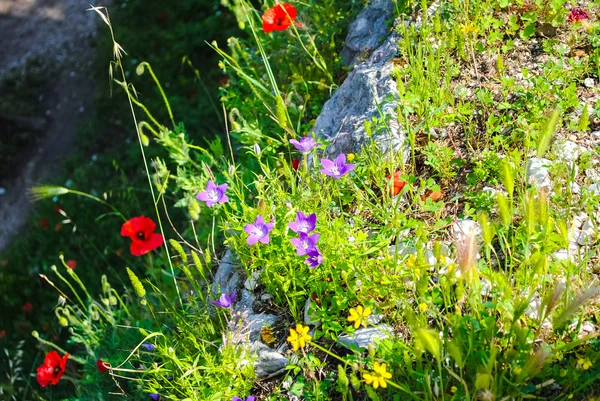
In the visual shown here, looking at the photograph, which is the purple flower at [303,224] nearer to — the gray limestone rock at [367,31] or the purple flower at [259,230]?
the purple flower at [259,230]

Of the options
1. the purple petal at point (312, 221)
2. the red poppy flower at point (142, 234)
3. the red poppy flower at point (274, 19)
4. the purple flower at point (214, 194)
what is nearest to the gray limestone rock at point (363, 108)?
the red poppy flower at point (274, 19)

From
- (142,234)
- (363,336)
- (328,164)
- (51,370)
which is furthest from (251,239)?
(51,370)

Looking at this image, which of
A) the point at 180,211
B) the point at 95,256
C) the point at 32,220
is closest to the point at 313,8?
the point at 180,211

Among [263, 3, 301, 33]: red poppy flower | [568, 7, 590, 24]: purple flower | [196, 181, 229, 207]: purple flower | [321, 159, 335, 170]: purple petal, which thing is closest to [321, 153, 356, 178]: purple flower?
[321, 159, 335, 170]: purple petal

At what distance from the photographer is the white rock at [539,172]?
7.95ft

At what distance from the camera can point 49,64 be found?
25.0ft

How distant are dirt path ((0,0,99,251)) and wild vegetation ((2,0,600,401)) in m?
3.88

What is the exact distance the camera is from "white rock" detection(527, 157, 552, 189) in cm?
242

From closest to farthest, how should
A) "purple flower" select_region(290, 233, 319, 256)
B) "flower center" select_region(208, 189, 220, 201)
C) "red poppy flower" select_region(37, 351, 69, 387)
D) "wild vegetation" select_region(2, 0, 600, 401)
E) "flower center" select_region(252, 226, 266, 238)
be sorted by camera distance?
"wild vegetation" select_region(2, 0, 600, 401) < "purple flower" select_region(290, 233, 319, 256) < "flower center" select_region(252, 226, 266, 238) < "flower center" select_region(208, 189, 220, 201) < "red poppy flower" select_region(37, 351, 69, 387)

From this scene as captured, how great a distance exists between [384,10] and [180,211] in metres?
2.86

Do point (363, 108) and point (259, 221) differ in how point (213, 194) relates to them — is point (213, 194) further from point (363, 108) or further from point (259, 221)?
point (363, 108)

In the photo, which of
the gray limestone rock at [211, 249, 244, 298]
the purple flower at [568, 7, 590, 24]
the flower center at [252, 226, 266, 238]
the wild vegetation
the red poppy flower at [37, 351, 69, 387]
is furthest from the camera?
the red poppy flower at [37, 351, 69, 387]

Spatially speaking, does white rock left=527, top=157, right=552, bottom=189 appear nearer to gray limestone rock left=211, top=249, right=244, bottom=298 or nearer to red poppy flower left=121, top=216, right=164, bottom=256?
gray limestone rock left=211, top=249, right=244, bottom=298

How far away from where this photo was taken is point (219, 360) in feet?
7.73
